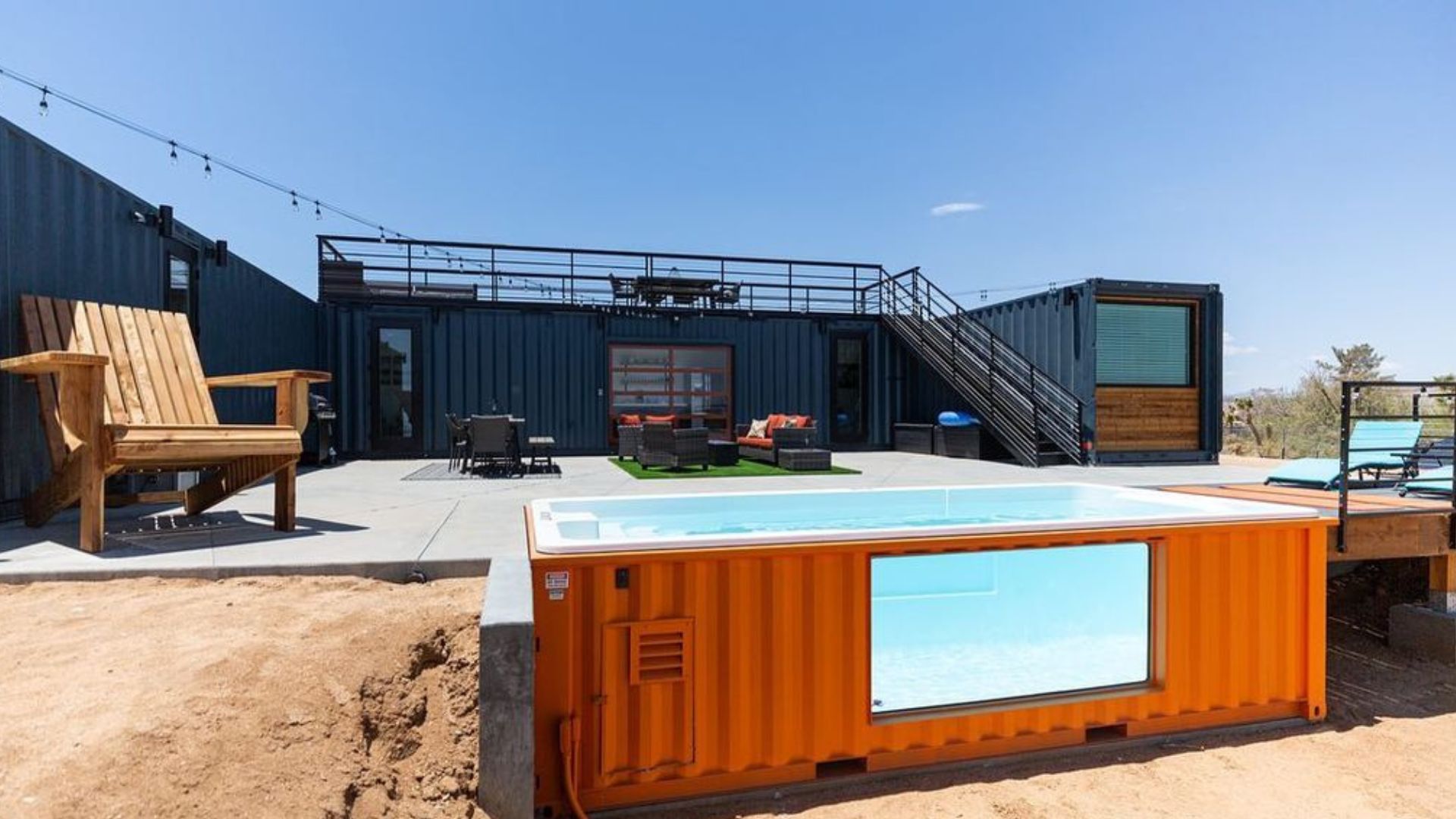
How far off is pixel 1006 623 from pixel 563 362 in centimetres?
930

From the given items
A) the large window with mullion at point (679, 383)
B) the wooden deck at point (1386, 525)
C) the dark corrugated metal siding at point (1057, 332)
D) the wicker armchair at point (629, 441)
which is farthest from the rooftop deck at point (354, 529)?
the large window with mullion at point (679, 383)

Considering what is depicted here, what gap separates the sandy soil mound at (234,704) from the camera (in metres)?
1.69

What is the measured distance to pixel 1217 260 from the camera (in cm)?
1384

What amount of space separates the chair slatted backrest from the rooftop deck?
69cm

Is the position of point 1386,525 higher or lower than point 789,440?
lower

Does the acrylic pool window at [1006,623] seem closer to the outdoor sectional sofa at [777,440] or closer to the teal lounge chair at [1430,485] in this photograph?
the teal lounge chair at [1430,485]

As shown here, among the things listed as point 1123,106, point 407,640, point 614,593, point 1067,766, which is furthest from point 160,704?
point 1123,106

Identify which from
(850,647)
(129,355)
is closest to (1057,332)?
(850,647)

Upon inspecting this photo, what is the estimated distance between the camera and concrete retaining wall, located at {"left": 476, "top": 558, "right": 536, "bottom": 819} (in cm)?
204

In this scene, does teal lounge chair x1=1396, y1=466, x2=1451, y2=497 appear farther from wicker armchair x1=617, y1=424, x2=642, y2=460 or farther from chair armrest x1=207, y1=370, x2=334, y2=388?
wicker armchair x1=617, y1=424, x2=642, y2=460

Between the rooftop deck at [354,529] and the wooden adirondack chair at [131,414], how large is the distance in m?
0.24

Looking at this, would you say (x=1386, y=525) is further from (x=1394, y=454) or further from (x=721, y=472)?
(x=721, y=472)

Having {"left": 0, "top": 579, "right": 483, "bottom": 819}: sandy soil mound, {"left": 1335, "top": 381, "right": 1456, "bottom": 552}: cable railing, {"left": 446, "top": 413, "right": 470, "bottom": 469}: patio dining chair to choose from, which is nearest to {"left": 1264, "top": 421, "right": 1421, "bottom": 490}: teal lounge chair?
{"left": 1335, "top": 381, "right": 1456, "bottom": 552}: cable railing

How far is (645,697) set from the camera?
7.66 ft
